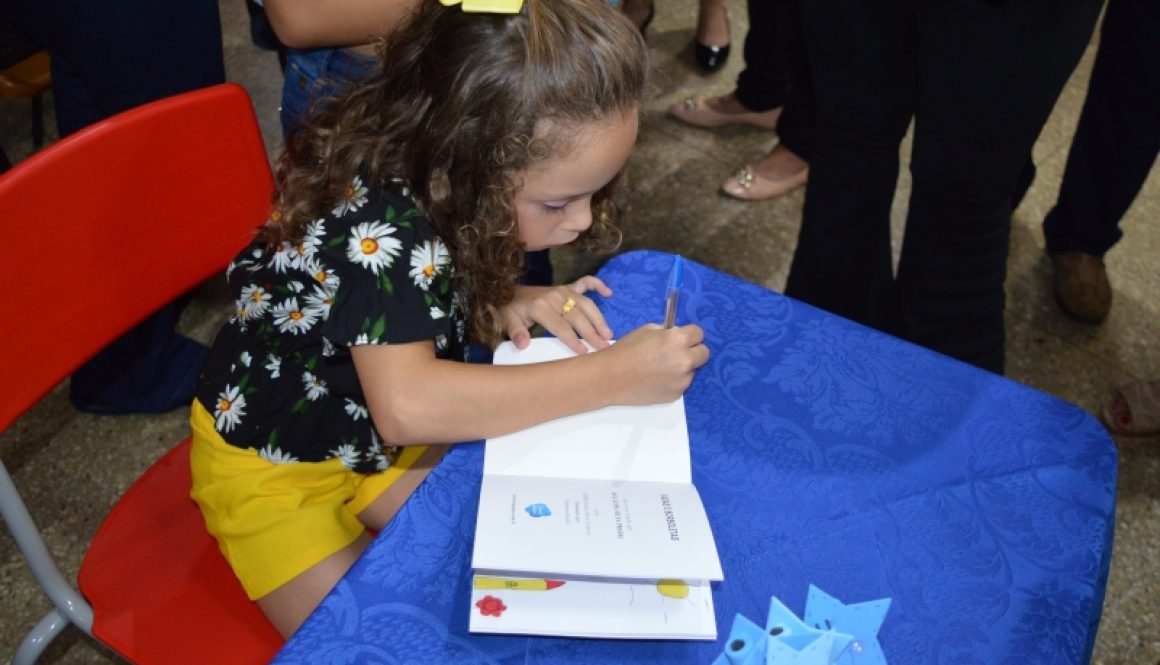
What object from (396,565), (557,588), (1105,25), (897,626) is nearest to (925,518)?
(897,626)

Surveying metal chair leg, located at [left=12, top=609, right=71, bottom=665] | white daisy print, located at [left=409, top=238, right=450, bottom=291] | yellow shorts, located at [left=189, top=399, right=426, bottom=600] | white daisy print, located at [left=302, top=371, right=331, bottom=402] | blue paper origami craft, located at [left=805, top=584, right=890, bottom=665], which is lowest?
metal chair leg, located at [left=12, top=609, right=71, bottom=665]

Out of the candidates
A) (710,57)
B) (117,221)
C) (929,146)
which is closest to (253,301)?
(117,221)

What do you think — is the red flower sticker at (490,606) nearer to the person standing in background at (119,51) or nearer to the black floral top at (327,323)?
the black floral top at (327,323)

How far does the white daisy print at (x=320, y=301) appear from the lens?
0.96 metres

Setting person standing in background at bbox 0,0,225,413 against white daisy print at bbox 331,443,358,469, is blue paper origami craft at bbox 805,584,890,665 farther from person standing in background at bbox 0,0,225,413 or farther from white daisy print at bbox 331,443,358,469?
person standing in background at bbox 0,0,225,413

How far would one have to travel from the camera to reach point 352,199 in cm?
91

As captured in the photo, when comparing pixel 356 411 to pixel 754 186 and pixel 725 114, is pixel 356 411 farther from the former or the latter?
pixel 725 114

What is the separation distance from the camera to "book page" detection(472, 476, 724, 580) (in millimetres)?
716

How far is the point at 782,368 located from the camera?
3.06 ft

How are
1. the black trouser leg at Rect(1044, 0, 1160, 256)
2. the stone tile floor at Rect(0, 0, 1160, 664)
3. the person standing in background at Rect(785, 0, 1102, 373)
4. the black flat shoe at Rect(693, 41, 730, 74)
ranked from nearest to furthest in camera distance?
the person standing in background at Rect(785, 0, 1102, 373), the stone tile floor at Rect(0, 0, 1160, 664), the black trouser leg at Rect(1044, 0, 1160, 256), the black flat shoe at Rect(693, 41, 730, 74)

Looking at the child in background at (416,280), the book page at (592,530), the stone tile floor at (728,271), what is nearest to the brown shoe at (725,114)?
the stone tile floor at (728,271)

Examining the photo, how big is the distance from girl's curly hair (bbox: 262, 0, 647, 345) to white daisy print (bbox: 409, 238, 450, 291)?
0.10 ft

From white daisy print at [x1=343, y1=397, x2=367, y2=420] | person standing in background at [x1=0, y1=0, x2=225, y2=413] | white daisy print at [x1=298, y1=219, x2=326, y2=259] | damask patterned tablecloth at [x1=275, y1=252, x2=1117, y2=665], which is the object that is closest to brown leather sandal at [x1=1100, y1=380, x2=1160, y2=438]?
damask patterned tablecloth at [x1=275, y1=252, x2=1117, y2=665]

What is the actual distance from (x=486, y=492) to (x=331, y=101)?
0.50m
